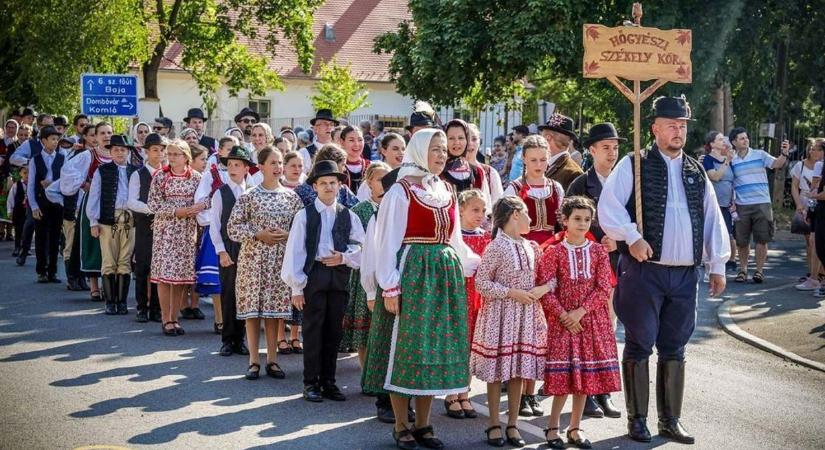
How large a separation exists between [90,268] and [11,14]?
53.8ft

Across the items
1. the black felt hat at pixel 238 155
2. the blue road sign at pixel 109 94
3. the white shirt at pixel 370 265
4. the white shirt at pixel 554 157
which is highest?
the blue road sign at pixel 109 94

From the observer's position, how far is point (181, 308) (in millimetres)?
13883

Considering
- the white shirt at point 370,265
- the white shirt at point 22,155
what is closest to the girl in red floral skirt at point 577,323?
the white shirt at point 370,265

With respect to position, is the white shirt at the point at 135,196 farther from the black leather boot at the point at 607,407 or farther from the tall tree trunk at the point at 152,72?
the tall tree trunk at the point at 152,72

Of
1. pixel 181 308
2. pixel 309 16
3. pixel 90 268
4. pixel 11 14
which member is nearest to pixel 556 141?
pixel 181 308

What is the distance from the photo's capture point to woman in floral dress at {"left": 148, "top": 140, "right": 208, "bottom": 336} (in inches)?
490

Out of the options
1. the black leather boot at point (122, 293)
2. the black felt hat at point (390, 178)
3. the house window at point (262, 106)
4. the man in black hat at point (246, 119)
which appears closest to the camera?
the black felt hat at point (390, 178)

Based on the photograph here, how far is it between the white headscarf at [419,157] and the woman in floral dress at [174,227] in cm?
507

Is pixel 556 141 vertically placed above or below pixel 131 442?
above

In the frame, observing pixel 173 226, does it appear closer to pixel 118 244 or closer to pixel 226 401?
pixel 118 244

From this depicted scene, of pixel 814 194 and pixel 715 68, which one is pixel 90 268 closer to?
pixel 814 194

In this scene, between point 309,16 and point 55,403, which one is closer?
point 55,403

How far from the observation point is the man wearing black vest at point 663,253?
8281 millimetres

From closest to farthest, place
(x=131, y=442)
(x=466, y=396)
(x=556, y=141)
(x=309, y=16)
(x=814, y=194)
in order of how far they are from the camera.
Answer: (x=131, y=442) → (x=466, y=396) → (x=556, y=141) → (x=814, y=194) → (x=309, y=16)
